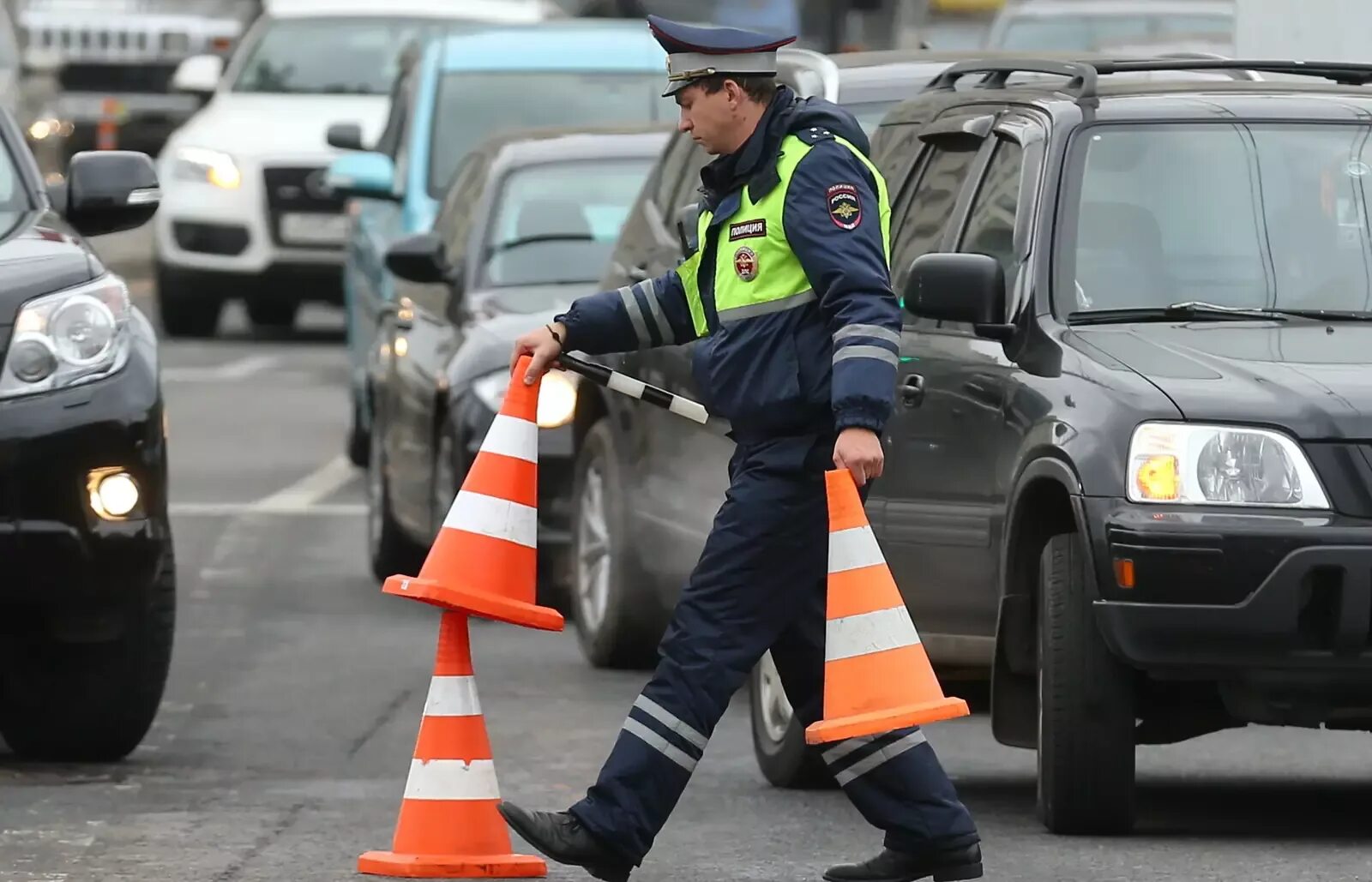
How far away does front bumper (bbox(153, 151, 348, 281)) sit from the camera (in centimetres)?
2130

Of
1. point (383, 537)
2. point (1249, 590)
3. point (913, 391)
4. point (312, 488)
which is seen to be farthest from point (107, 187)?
point (312, 488)

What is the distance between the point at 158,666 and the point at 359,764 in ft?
1.88

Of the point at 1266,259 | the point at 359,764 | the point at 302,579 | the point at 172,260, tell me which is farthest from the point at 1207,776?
the point at 172,260

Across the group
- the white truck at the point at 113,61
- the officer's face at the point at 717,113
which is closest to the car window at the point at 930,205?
the officer's face at the point at 717,113

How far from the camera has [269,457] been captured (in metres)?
17.5

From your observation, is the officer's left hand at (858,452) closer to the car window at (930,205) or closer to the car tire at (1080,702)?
the car tire at (1080,702)

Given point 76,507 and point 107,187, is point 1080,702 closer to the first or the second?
point 76,507

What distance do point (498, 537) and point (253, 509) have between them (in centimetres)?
844

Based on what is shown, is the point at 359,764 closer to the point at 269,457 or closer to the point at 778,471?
the point at 778,471

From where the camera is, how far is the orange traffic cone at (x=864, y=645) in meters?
6.39

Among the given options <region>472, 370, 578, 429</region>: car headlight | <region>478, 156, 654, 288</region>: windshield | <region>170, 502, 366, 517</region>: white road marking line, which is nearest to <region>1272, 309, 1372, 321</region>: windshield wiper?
<region>472, 370, 578, 429</region>: car headlight

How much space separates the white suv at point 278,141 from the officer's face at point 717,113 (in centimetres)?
1403

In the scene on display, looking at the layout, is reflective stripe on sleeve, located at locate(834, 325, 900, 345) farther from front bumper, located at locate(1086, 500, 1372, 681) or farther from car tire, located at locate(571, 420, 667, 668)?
car tire, located at locate(571, 420, 667, 668)

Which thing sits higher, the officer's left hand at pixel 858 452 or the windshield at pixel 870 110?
the officer's left hand at pixel 858 452
